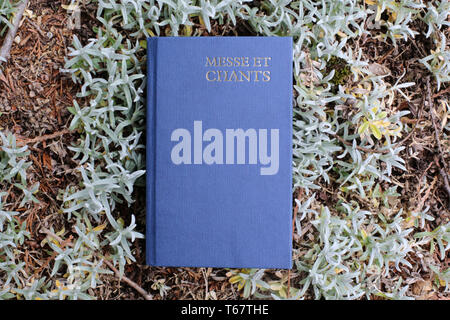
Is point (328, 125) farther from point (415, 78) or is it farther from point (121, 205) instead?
point (121, 205)

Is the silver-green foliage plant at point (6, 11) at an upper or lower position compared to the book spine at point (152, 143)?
upper

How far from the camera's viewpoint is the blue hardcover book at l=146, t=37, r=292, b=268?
53.3 inches

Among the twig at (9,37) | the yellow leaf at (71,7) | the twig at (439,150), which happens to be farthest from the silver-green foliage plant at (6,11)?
the twig at (439,150)

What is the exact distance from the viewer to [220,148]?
1.35 metres

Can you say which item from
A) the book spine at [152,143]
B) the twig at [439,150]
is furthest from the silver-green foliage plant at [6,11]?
the twig at [439,150]

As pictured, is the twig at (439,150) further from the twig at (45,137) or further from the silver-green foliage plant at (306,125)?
the twig at (45,137)

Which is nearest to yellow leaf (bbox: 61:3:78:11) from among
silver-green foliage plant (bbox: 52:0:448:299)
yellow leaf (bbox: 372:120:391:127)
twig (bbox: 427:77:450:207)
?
silver-green foliage plant (bbox: 52:0:448:299)

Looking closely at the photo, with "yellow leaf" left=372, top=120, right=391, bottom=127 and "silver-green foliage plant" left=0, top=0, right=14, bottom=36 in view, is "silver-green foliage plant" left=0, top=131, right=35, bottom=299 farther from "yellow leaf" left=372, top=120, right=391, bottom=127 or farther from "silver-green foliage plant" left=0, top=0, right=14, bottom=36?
"yellow leaf" left=372, top=120, right=391, bottom=127

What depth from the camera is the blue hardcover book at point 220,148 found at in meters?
1.35

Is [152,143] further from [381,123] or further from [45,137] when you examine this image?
[381,123]

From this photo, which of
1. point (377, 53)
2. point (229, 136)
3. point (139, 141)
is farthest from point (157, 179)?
point (377, 53)

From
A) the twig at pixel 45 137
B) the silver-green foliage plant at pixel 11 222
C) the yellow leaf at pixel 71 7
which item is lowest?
the silver-green foliage plant at pixel 11 222

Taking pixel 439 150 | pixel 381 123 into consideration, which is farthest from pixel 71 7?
pixel 439 150

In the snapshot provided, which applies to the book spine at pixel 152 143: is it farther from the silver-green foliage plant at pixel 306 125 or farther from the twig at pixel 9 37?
the twig at pixel 9 37
